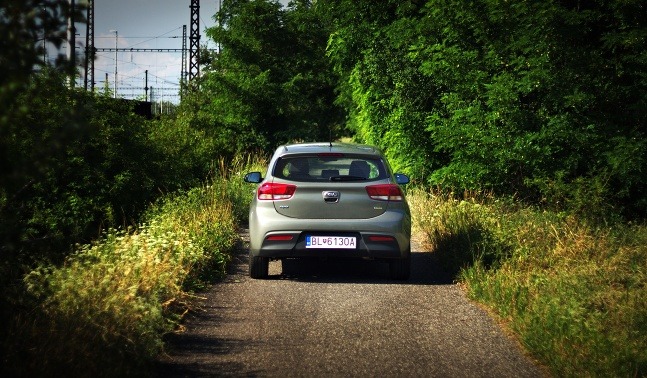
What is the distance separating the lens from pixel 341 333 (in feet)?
27.6

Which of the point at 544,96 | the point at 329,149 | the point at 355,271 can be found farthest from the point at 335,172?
the point at 544,96

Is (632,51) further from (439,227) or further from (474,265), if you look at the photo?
(474,265)

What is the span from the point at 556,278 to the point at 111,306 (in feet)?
15.5

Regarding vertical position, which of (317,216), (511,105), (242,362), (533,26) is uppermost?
(533,26)

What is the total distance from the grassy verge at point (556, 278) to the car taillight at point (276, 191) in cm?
231

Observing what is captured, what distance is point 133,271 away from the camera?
959cm

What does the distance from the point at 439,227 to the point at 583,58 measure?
386 cm

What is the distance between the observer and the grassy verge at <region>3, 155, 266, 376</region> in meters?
6.36

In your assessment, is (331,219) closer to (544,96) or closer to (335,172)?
(335,172)

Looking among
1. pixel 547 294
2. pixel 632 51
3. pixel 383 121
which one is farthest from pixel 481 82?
pixel 547 294

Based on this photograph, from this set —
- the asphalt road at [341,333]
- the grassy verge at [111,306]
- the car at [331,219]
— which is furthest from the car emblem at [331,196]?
the grassy verge at [111,306]

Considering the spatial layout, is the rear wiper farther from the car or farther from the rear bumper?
the rear bumper

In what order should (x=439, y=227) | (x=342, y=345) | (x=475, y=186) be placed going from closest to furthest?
(x=342, y=345)
(x=439, y=227)
(x=475, y=186)

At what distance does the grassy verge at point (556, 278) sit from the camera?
7305 millimetres
